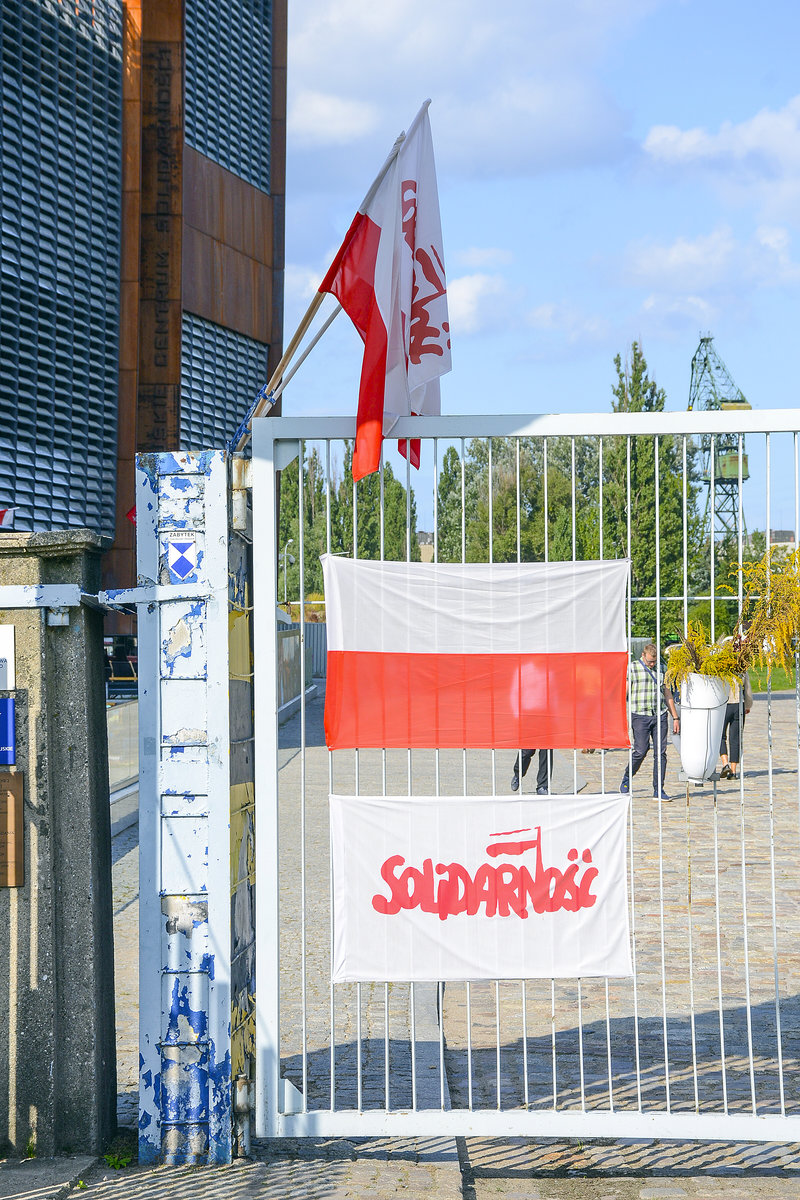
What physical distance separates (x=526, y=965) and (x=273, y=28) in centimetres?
3635

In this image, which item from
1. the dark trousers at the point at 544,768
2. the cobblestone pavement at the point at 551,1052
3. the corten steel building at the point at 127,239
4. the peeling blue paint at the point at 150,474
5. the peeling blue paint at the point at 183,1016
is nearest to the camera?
the cobblestone pavement at the point at 551,1052

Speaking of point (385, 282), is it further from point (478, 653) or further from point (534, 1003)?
point (534, 1003)

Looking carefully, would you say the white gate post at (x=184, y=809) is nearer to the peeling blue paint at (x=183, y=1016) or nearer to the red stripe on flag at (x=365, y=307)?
the peeling blue paint at (x=183, y=1016)

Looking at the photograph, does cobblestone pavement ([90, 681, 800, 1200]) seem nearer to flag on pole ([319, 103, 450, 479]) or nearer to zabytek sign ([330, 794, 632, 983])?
zabytek sign ([330, 794, 632, 983])

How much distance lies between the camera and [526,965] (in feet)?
16.4

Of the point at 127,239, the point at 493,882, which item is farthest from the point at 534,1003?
the point at 127,239

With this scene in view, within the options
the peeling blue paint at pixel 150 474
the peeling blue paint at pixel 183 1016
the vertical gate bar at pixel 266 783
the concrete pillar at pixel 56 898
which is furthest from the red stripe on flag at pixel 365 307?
the peeling blue paint at pixel 183 1016

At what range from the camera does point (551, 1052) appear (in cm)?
629

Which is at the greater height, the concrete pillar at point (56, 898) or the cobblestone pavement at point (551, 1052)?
the concrete pillar at point (56, 898)

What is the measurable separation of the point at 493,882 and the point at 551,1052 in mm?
1776

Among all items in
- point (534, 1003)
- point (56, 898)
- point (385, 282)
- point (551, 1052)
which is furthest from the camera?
point (534, 1003)

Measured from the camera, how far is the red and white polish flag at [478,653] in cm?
504

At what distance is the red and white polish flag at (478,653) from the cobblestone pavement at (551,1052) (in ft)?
0.76

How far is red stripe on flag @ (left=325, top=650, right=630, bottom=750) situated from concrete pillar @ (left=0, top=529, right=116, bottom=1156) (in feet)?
3.39
